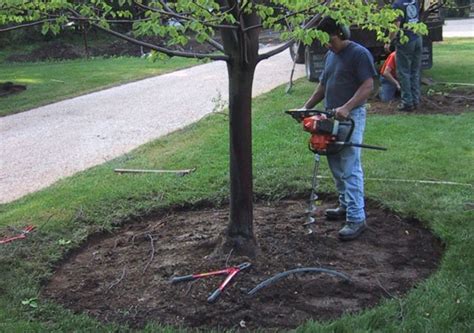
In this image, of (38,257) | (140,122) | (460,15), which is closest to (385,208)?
(38,257)

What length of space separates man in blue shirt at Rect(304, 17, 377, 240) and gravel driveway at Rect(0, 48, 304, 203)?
348cm

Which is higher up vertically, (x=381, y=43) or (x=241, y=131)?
(x=241, y=131)

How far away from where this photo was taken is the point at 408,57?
28.3 feet

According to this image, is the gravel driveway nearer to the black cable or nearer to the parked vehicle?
the parked vehicle

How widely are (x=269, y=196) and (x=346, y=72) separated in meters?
1.55

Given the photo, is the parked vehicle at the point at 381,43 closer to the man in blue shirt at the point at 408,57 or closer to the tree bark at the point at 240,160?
the man in blue shirt at the point at 408,57

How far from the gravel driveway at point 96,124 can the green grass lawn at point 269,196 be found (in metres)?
0.51

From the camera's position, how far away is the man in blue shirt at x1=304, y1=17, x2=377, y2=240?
4387 millimetres

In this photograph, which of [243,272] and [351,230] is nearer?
[243,272]

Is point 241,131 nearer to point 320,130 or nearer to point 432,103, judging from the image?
point 320,130

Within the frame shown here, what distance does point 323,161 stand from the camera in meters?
6.55

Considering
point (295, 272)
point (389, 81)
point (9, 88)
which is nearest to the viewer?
point (295, 272)

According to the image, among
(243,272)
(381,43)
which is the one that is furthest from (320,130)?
(381,43)

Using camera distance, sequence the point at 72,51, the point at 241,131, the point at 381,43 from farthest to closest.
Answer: the point at 72,51
the point at 381,43
the point at 241,131
